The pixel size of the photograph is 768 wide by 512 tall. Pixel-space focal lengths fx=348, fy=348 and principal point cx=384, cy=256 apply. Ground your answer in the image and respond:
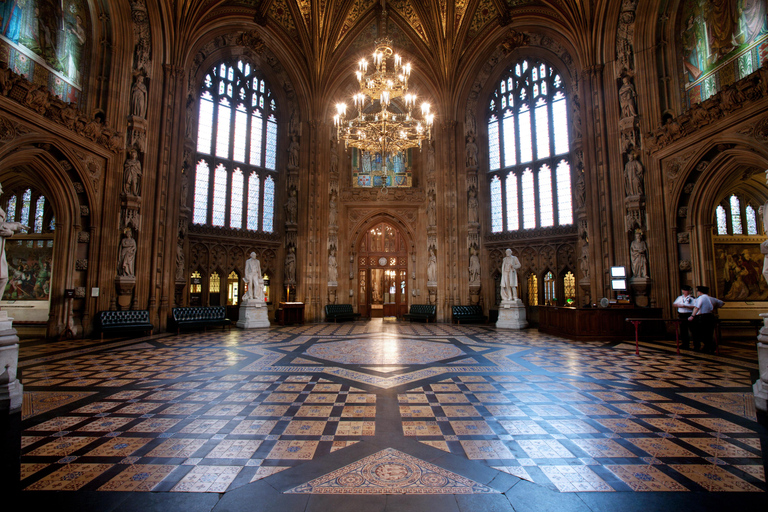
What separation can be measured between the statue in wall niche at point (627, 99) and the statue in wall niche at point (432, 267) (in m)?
10.2

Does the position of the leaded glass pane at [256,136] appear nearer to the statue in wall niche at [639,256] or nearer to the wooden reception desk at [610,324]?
the wooden reception desk at [610,324]

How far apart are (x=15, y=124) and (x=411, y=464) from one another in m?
12.7

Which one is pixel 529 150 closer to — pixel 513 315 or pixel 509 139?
pixel 509 139

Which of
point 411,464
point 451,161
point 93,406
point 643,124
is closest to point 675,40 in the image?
point 643,124

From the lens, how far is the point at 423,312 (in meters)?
18.8

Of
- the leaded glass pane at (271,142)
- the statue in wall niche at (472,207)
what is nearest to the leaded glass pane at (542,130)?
the statue in wall niche at (472,207)

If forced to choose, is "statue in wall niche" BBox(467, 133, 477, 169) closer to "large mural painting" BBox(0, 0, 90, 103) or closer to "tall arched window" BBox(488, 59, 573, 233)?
"tall arched window" BBox(488, 59, 573, 233)

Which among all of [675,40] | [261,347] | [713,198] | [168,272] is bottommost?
[261,347]

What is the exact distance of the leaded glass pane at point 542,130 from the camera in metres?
18.0

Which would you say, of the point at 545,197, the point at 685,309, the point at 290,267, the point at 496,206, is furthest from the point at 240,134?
the point at 685,309

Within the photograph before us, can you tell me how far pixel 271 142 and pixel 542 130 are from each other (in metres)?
14.8

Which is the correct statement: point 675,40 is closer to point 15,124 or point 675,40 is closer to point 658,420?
point 658,420

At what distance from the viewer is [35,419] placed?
3961 millimetres

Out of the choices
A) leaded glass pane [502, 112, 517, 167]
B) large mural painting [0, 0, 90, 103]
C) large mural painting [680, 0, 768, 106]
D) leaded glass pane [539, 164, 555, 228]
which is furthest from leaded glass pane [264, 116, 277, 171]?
large mural painting [680, 0, 768, 106]
